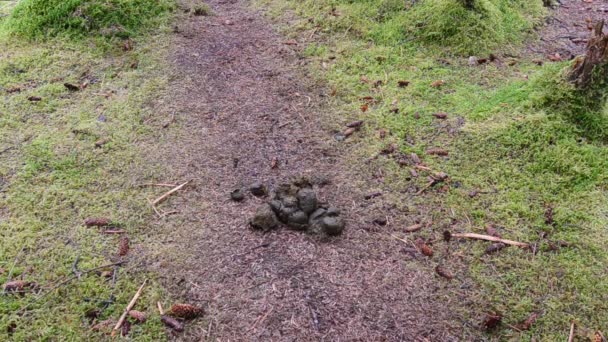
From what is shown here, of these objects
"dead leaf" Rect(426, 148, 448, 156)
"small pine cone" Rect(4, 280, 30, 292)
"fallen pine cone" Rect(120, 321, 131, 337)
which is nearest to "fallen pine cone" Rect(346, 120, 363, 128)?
"dead leaf" Rect(426, 148, 448, 156)

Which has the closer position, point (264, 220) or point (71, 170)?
point (264, 220)

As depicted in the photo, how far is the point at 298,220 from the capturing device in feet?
10.7

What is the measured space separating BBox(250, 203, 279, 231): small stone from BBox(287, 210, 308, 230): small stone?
Answer: 0.12 meters

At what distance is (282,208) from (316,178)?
561 millimetres

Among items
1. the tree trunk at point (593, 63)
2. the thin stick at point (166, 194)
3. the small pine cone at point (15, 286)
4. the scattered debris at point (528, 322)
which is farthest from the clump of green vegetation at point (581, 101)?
the small pine cone at point (15, 286)

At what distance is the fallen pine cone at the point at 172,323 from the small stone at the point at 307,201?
1.18 metres

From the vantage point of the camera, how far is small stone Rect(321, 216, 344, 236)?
10.6 feet

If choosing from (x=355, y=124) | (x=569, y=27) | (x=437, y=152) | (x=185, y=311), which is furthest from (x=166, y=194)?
(x=569, y=27)

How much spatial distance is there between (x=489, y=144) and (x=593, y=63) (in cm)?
109

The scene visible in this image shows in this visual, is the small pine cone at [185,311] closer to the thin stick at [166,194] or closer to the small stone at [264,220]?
the small stone at [264,220]

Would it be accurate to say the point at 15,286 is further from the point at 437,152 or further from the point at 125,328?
the point at 437,152

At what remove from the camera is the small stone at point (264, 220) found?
328cm

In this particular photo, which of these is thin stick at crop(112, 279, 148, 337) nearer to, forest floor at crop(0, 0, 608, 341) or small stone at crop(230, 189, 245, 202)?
forest floor at crop(0, 0, 608, 341)

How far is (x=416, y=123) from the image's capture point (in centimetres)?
436
